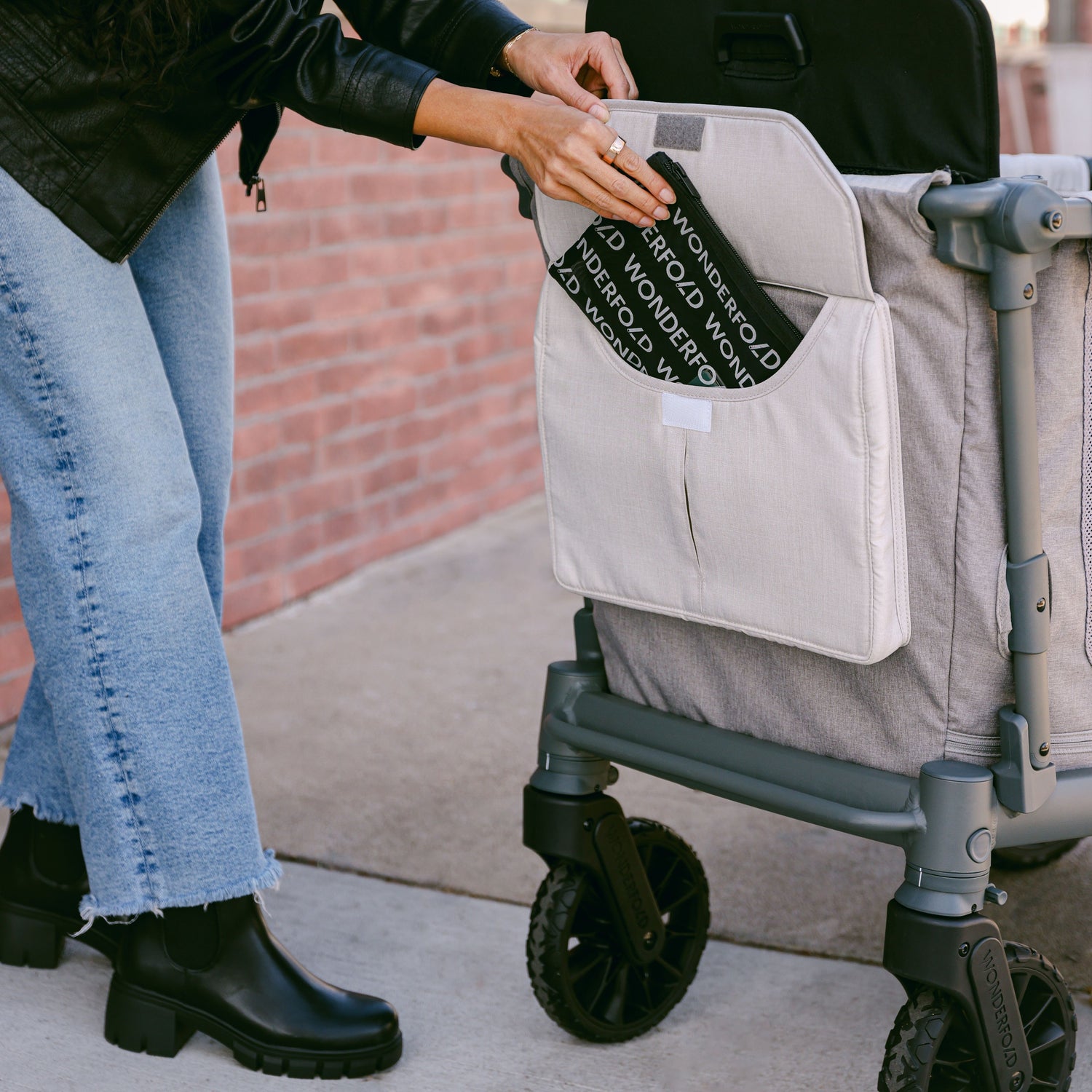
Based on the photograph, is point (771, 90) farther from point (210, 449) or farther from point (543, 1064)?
point (543, 1064)

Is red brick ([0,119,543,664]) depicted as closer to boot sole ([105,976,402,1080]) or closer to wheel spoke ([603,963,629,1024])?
boot sole ([105,976,402,1080])

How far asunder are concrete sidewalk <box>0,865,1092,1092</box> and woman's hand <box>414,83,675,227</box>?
1.00 m

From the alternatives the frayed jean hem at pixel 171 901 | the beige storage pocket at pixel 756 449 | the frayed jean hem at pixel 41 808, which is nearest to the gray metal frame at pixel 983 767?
the beige storage pocket at pixel 756 449

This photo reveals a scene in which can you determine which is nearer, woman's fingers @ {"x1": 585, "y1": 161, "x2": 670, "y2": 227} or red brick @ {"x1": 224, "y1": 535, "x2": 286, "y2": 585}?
woman's fingers @ {"x1": 585, "y1": 161, "x2": 670, "y2": 227}

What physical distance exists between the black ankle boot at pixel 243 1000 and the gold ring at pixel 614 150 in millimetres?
950

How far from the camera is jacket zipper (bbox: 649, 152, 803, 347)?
1.45 meters

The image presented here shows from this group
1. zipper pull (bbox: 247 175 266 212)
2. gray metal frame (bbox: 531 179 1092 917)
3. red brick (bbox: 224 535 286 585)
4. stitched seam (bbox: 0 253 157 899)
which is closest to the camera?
gray metal frame (bbox: 531 179 1092 917)

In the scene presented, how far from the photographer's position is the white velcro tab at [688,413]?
151 centimetres

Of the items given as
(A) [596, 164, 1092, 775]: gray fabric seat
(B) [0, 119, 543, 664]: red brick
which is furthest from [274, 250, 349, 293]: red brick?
(A) [596, 164, 1092, 775]: gray fabric seat

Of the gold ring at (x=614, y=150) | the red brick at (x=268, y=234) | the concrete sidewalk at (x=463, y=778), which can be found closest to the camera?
the gold ring at (x=614, y=150)

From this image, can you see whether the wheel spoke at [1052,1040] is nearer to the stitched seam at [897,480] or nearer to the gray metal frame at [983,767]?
the gray metal frame at [983,767]

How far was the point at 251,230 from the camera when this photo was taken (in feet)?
11.0

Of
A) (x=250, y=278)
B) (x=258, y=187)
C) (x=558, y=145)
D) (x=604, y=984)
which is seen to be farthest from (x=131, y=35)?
(x=250, y=278)

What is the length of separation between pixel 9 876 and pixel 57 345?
2.49 ft
